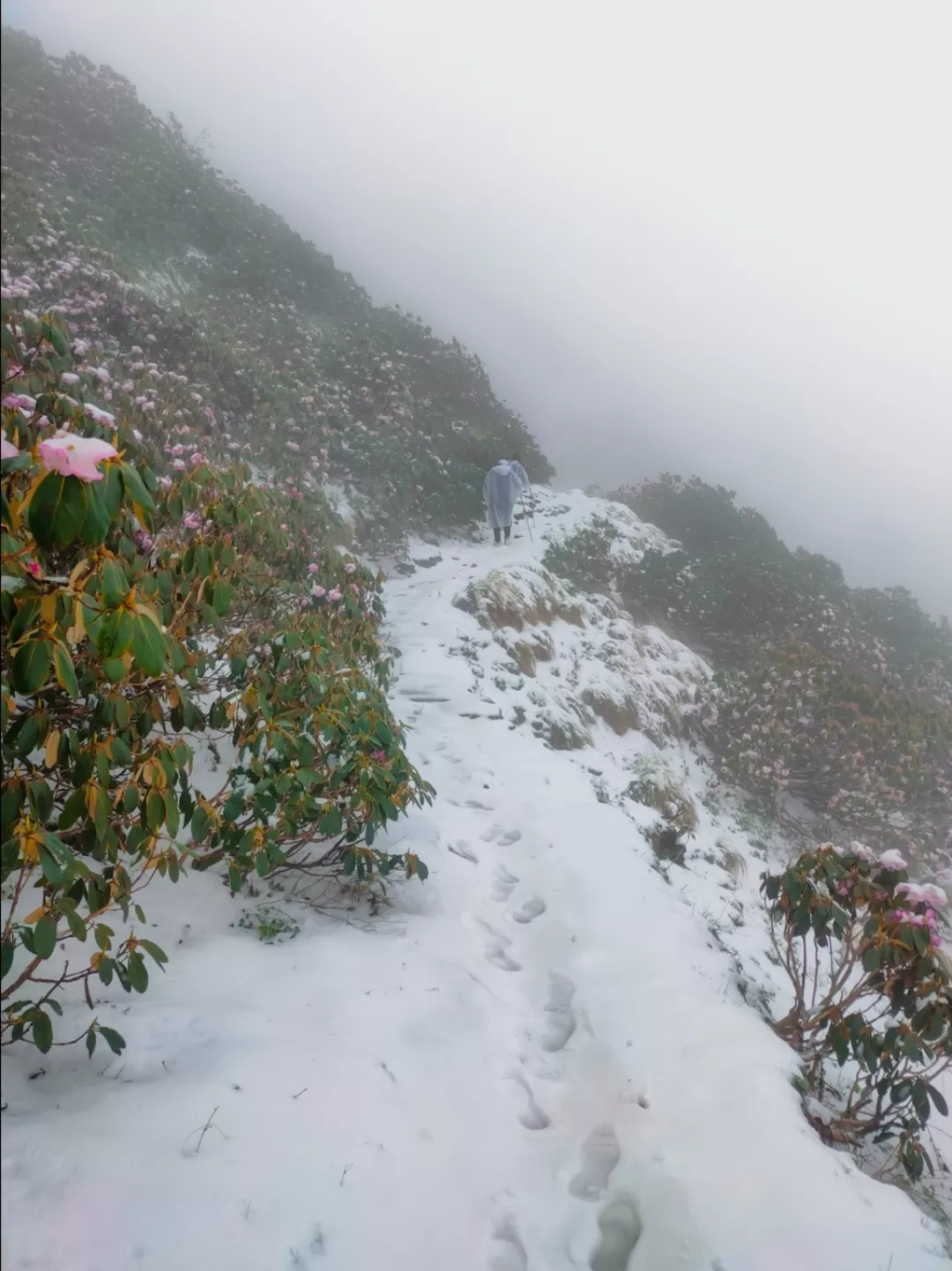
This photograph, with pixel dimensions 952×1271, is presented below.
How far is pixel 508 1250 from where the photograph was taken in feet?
6.12

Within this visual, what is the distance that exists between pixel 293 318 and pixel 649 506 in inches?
507

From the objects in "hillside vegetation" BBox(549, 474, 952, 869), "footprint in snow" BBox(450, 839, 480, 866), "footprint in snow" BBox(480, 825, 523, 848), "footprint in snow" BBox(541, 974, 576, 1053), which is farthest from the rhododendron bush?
"hillside vegetation" BBox(549, 474, 952, 869)

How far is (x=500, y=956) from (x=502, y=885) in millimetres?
687

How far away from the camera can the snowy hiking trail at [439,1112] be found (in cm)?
146

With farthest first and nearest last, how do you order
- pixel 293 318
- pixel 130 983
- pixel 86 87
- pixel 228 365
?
pixel 293 318 < pixel 228 365 < pixel 86 87 < pixel 130 983

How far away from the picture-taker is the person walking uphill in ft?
39.7

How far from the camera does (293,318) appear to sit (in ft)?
45.2

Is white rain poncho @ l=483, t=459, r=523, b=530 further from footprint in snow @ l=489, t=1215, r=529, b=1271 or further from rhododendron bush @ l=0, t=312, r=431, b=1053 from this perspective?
footprint in snow @ l=489, t=1215, r=529, b=1271

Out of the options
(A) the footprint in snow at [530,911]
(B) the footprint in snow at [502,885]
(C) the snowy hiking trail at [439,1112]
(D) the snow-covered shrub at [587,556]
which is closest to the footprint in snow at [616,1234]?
(C) the snowy hiking trail at [439,1112]

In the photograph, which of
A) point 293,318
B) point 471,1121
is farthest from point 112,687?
point 293,318

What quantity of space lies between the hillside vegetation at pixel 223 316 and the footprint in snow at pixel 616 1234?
3669 mm

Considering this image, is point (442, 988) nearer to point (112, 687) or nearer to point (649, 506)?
point (112, 687)

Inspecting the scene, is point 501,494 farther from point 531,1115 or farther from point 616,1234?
point 616,1234

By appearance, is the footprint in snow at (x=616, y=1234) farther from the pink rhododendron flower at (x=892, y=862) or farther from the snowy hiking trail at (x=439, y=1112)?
the pink rhododendron flower at (x=892, y=862)
